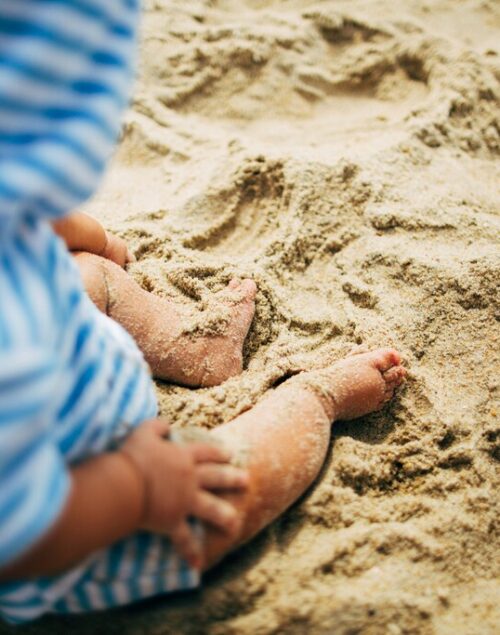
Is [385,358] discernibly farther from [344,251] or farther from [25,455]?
[25,455]

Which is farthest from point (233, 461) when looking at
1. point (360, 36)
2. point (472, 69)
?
point (360, 36)

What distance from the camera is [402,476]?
1.07 metres

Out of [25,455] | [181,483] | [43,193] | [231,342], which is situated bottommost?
[231,342]

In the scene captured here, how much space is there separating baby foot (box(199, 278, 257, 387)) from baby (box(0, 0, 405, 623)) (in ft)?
0.52

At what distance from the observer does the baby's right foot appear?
3.57 feet

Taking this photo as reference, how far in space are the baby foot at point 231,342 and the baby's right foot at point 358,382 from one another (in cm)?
18

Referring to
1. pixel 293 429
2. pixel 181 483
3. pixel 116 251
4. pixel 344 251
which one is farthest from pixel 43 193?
pixel 344 251

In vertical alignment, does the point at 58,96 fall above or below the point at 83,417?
above

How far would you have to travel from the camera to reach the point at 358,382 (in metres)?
1.12

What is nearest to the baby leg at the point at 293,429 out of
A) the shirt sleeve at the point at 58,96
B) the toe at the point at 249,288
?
the toe at the point at 249,288

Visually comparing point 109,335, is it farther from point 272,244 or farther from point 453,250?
point 453,250

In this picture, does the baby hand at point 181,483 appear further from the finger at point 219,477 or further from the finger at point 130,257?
the finger at point 130,257

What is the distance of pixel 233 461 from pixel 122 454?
206 mm

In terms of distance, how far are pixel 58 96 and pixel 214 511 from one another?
1.90 ft
